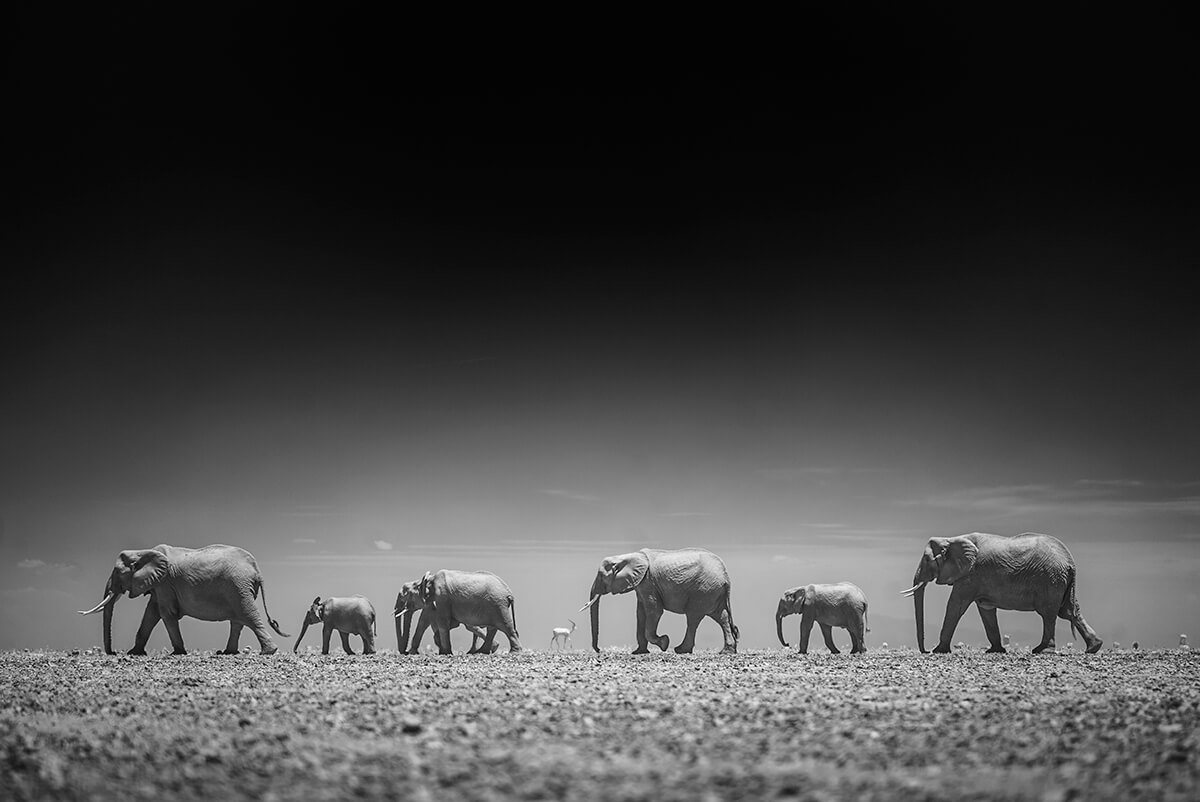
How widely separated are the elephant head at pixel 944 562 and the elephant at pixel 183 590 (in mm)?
15665

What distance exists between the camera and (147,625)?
76.3ft

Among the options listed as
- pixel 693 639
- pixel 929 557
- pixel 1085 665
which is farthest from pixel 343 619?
pixel 1085 665

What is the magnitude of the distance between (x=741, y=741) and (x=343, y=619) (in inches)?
766

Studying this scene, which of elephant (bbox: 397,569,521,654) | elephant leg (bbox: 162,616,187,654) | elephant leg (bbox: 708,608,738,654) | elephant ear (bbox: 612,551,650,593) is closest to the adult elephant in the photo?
elephant leg (bbox: 708,608,738,654)

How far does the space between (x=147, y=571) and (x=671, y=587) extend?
12.7 metres

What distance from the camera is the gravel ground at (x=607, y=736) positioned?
701 centimetres

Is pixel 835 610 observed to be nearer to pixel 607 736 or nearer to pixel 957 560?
pixel 957 560

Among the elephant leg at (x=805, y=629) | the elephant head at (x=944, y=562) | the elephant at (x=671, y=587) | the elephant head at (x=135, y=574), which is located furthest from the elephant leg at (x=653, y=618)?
the elephant head at (x=135, y=574)

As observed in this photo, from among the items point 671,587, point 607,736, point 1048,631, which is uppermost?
point 671,587

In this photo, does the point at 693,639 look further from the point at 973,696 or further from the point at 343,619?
the point at 973,696

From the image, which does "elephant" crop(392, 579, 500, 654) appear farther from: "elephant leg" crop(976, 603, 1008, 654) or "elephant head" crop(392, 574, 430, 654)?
"elephant leg" crop(976, 603, 1008, 654)

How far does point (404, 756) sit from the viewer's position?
312 inches

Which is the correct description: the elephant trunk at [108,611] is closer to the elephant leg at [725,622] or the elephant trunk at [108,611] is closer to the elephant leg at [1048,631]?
Result: the elephant leg at [725,622]

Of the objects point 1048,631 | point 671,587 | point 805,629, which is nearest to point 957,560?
point 1048,631
